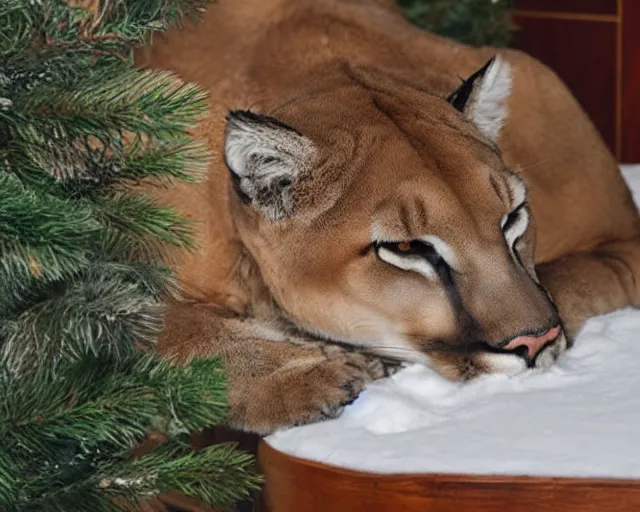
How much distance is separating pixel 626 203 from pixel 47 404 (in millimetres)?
1471

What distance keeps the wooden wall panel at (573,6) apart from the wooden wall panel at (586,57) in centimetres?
4

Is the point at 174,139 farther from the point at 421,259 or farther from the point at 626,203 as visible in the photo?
the point at 626,203

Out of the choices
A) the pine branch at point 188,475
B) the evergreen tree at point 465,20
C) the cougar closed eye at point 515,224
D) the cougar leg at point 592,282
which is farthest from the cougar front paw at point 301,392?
the evergreen tree at point 465,20

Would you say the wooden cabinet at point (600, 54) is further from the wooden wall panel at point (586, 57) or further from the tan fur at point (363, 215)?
the tan fur at point (363, 215)

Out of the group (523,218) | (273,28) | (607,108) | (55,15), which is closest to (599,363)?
(523,218)

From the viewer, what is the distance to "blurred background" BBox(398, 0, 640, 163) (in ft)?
14.7

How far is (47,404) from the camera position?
1.54m

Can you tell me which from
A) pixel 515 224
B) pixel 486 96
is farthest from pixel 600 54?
pixel 515 224

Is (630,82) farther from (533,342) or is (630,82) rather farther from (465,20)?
(533,342)

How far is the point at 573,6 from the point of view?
15.1 ft

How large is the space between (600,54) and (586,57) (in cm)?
6

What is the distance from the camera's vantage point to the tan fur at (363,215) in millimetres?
1904

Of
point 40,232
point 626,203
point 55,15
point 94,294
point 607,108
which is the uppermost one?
point 55,15

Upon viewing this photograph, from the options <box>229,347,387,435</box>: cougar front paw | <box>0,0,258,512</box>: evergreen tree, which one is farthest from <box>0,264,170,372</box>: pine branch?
<box>229,347,387,435</box>: cougar front paw
